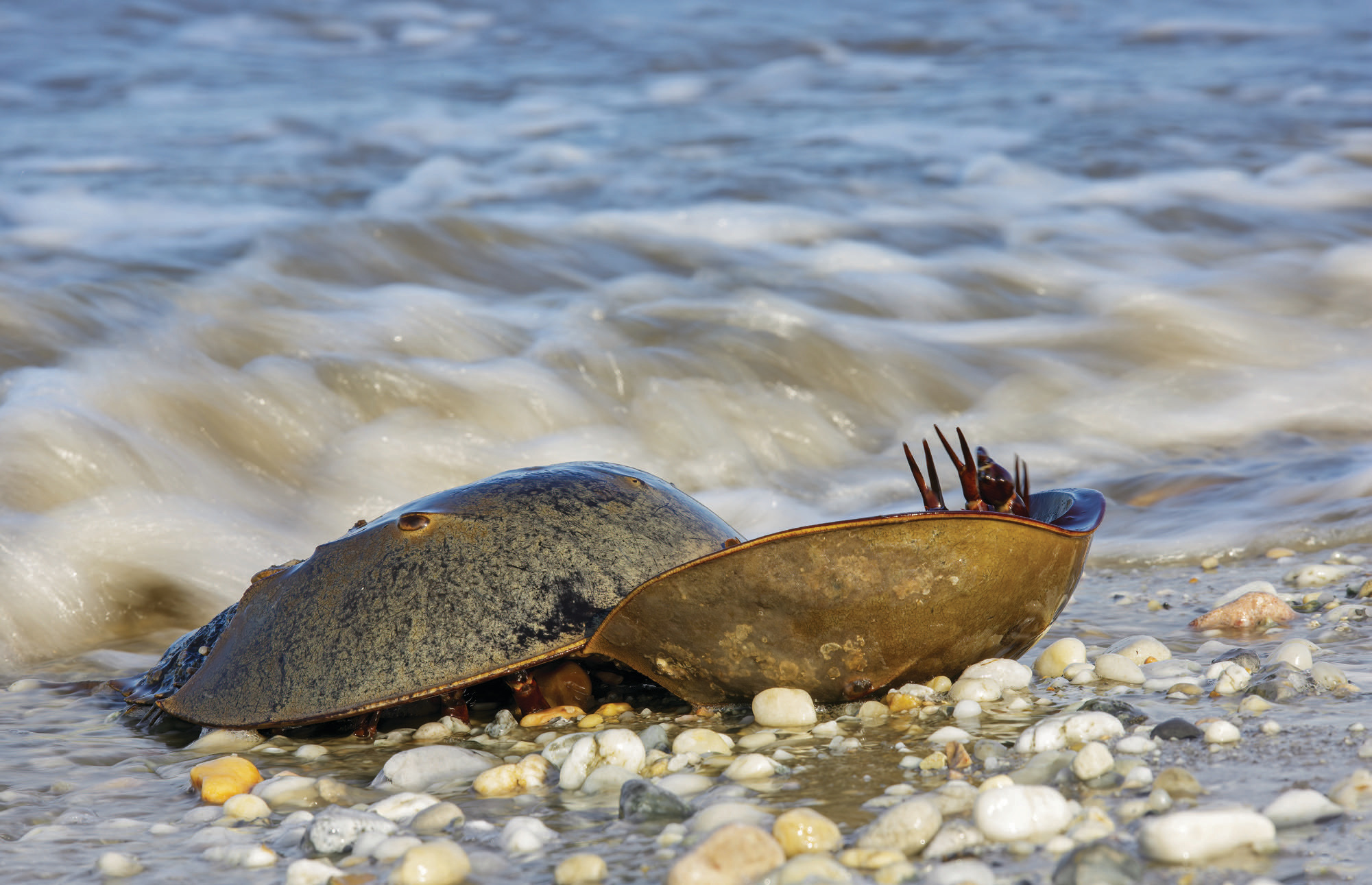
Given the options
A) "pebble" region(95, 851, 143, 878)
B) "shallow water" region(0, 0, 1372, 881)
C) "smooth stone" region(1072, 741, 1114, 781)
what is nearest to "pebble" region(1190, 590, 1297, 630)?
"shallow water" region(0, 0, 1372, 881)

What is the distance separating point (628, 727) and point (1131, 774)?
3.10ft

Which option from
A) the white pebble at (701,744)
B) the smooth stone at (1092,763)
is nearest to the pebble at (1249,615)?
the smooth stone at (1092,763)

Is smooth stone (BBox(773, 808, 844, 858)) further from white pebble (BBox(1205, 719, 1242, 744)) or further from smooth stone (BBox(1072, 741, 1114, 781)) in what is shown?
white pebble (BBox(1205, 719, 1242, 744))

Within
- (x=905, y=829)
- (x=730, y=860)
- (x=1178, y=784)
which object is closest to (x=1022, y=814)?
(x=905, y=829)

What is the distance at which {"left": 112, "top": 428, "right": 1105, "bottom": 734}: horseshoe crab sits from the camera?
6.31ft

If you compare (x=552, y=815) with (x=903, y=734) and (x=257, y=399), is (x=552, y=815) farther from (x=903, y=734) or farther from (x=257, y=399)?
(x=257, y=399)

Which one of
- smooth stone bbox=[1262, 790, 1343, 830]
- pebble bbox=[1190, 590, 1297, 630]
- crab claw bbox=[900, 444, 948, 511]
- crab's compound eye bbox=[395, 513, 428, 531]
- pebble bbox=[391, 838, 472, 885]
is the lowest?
pebble bbox=[1190, 590, 1297, 630]

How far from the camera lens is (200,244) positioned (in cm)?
706

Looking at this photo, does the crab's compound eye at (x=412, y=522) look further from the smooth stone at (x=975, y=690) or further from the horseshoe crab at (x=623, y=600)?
the smooth stone at (x=975, y=690)

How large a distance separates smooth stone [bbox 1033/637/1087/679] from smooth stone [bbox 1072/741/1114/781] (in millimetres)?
646

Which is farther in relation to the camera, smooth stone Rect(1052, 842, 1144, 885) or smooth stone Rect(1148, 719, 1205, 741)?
smooth stone Rect(1148, 719, 1205, 741)

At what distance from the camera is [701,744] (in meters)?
2.01

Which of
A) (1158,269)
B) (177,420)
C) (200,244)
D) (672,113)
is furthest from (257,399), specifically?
(672,113)

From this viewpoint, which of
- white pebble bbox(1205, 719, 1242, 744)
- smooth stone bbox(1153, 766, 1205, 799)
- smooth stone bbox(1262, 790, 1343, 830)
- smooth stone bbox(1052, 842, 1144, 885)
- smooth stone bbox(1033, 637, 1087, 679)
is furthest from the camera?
smooth stone bbox(1033, 637, 1087, 679)
